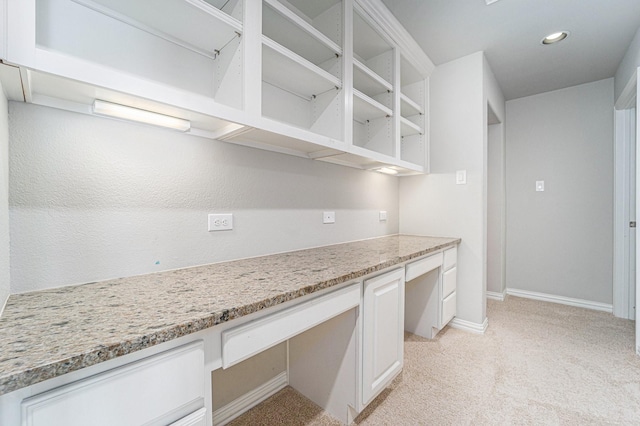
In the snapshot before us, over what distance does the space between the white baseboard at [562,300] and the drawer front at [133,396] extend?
3.90 meters

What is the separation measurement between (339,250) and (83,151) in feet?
4.41

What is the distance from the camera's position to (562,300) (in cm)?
313

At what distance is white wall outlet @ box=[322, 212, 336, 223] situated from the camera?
194 centimetres

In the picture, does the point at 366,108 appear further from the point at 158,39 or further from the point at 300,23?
the point at 158,39

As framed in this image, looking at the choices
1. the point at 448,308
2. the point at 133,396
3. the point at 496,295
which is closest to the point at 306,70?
the point at 133,396

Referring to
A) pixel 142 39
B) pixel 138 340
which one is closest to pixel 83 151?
pixel 142 39

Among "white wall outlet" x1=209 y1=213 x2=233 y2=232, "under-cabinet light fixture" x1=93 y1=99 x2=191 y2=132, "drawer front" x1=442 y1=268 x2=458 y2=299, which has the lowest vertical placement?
"drawer front" x1=442 y1=268 x2=458 y2=299

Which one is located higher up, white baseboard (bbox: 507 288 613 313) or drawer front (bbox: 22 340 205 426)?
drawer front (bbox: 22 340 205 426)

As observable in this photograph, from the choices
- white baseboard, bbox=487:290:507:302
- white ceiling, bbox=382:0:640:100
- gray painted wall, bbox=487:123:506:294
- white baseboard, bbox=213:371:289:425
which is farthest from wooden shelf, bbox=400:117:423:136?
white baseboard, bbox=487:290:507:302

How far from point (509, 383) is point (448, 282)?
78cm

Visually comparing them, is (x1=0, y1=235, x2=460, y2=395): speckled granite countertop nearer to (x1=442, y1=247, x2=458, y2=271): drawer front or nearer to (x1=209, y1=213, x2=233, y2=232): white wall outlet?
(x1=209, y1=213, x2=233, y2=232): white wall outlet

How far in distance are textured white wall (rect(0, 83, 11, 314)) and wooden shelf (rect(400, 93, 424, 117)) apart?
7.53 feet

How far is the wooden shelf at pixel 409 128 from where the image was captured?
7.63 feet

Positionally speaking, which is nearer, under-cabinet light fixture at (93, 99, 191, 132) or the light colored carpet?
under-cabinet light fixture at (93, 99, 191, 132)
